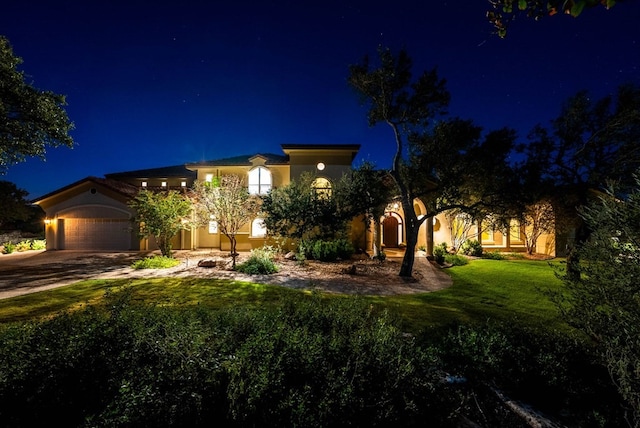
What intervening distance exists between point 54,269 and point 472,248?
2552 cm

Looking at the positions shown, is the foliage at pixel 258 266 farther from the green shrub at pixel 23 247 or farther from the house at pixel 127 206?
the green shrub at pixel 23 247

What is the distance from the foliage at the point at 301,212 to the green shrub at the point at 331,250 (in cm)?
147

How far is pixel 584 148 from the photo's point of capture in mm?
10500

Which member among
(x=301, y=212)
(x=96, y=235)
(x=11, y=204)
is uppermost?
(x=11, y=204)

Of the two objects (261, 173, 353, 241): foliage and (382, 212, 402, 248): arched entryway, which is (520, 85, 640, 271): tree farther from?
(382, 212, 402, 248): arched entryway

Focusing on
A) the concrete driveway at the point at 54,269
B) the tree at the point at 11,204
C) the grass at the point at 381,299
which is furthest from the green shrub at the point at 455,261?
the tree at the point at 11,204

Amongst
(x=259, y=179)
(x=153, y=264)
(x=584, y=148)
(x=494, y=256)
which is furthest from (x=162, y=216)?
(x=494, y=256)

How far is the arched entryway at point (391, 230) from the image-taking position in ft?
78.8

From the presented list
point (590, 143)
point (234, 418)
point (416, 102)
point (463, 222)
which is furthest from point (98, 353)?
point (463, 222)

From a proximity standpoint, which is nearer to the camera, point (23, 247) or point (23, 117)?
point (23, 117)

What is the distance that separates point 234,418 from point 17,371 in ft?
7.38

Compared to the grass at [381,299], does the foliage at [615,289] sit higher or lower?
higher

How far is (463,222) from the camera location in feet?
69.3

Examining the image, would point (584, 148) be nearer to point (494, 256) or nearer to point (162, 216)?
point (494, 256)
